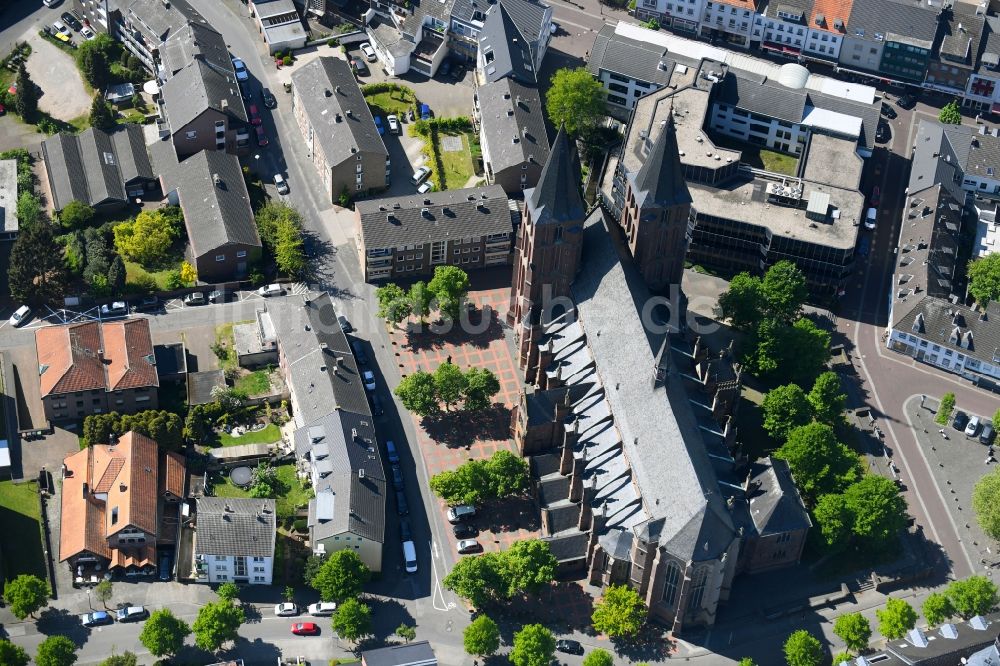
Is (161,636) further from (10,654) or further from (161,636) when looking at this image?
(10,654)

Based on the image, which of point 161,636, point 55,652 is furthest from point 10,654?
point 161,636

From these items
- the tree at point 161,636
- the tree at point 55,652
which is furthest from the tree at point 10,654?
the tree at point 161,636

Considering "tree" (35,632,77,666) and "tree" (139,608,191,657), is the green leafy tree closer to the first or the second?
"tree" (139,608,191,657)

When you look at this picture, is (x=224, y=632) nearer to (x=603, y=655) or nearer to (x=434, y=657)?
(x=434, y=657)

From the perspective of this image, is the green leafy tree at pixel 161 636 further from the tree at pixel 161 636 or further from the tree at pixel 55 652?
the tree at pixel 55 652

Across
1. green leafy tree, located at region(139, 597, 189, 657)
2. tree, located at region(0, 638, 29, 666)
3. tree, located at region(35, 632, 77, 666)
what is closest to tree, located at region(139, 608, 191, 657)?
green leafy tree, located at region(139, 597, 189, 657)
